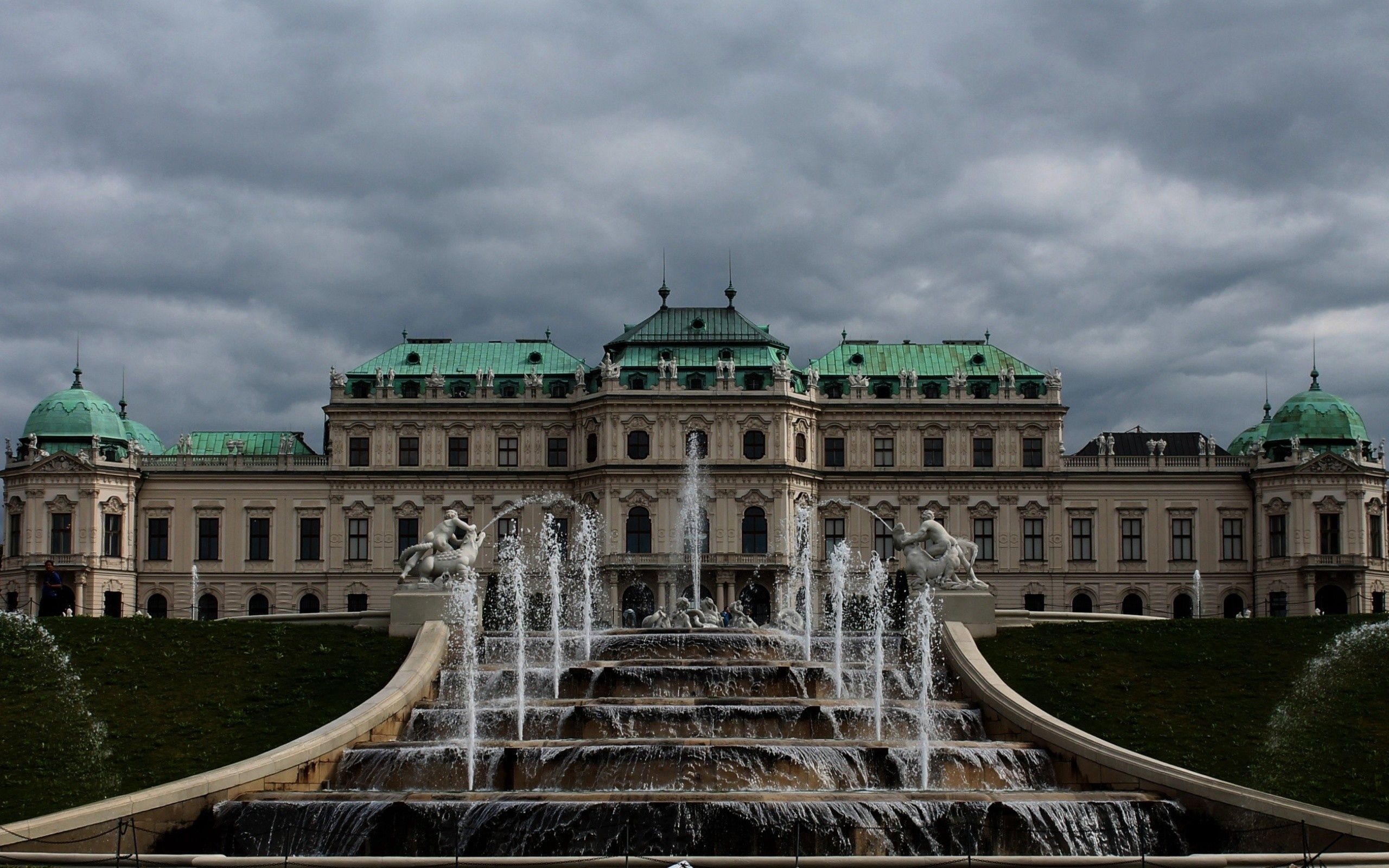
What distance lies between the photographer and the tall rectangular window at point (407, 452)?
89.0m

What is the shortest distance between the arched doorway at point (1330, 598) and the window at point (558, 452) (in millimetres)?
37279

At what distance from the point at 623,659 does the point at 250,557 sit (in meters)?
44.9

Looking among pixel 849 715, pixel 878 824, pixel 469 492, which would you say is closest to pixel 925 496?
pixel 469 492

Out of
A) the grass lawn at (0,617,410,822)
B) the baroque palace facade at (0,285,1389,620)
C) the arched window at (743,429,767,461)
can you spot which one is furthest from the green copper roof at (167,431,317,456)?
the grass lawn at (0,617,410,822)

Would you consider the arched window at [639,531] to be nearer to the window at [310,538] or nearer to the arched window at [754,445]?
the arched window at [754,445]

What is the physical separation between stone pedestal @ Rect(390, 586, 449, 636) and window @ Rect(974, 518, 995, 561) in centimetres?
4353

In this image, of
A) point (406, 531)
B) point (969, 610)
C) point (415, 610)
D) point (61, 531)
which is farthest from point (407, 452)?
point (969, 610)

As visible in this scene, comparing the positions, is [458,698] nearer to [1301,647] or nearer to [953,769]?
[953,769]

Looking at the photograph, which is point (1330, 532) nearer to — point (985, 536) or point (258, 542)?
point (985, 536)

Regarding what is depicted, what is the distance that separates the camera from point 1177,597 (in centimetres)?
8888

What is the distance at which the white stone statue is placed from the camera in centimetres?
5056

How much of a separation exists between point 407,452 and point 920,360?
26.4 m

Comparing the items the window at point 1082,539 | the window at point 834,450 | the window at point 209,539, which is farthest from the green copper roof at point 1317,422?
the window at point 209,539

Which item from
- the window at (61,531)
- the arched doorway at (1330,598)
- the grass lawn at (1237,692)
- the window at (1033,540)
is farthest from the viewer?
the window at (1033,540)
